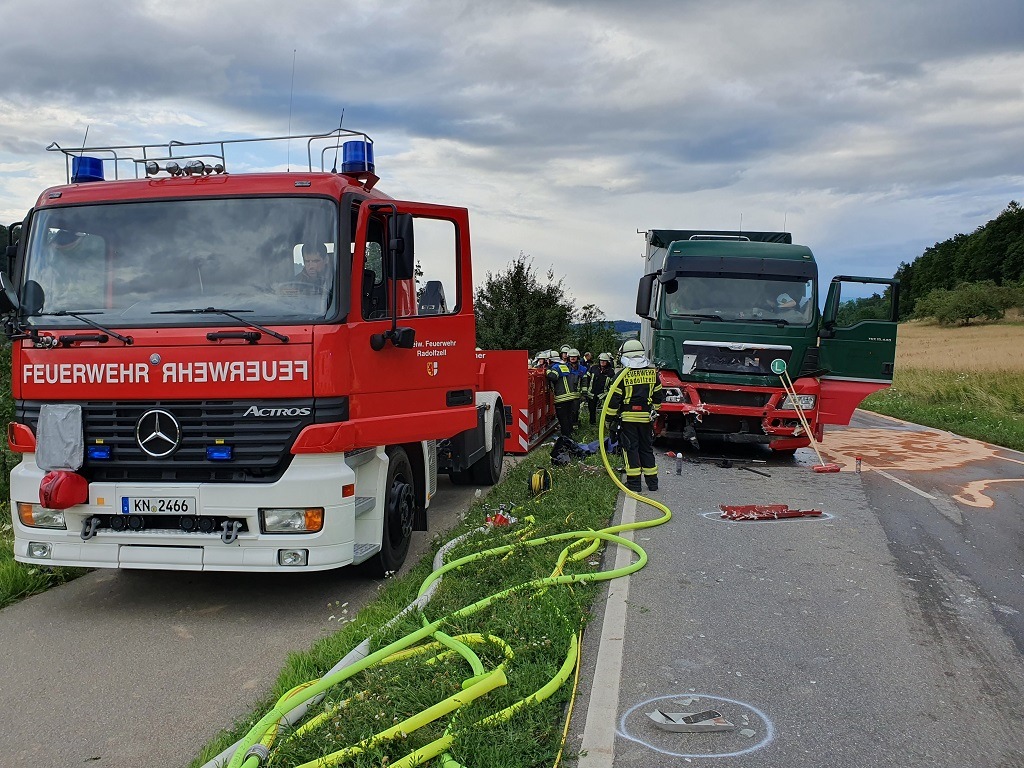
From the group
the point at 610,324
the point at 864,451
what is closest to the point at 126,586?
the point at 864,451

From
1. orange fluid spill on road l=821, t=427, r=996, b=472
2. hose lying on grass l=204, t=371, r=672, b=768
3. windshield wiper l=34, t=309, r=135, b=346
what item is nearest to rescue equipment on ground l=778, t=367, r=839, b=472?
orange fluid spill on road l=821, t=427, r=996, b=472

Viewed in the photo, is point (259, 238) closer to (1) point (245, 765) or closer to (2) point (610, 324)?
(1) point (245, 765)

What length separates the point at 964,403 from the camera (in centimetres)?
2094

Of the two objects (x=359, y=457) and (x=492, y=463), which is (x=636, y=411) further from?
(x=359, y=457)

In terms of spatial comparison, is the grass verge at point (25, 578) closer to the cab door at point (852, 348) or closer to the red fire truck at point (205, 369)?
the red fire truck at point (205, 369)

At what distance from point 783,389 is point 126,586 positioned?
318 inches

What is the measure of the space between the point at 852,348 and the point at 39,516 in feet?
31.5

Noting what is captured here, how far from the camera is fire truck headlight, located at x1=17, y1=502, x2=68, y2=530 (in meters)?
5.01

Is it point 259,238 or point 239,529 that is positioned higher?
point 259,238

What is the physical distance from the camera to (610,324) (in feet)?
102

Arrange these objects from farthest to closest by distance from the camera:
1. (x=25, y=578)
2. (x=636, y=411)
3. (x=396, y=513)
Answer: (x=636, y=411) → (x=396, y=513) → (x=25, y=578)

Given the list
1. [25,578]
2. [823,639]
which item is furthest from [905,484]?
[25,578]

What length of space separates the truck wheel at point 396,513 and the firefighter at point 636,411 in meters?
2.94

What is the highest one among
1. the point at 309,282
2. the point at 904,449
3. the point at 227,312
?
the point at 309,282
